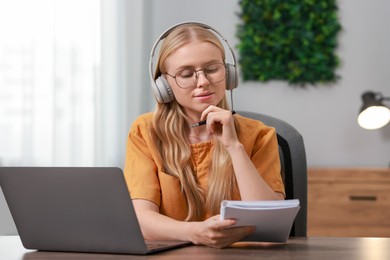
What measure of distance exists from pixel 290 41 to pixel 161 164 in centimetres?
221

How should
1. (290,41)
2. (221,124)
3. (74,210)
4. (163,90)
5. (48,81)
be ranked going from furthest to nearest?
1. (290,41)
2. (48,81)
3. (163,90)
4. (221,124)
5. (74,210)

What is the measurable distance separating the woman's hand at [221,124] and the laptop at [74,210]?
13.6 inches

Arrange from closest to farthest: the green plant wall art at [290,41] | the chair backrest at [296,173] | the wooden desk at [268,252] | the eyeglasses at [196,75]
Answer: the wooden desk at [268,252] → the eyeglasses at [196,75] → the chair backrest at [296,173] → the green plant wall art at [290,41]

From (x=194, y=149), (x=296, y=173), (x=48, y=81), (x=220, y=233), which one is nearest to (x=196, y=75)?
(x=194, y=149)

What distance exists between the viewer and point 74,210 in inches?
52.4

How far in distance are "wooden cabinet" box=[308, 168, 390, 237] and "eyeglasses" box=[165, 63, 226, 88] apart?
1.88m

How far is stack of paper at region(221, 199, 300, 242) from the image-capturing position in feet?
4.29

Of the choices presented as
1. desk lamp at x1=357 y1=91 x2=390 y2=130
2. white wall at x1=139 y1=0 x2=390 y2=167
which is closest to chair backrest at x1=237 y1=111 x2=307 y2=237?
desk lamp at x1=357 y1=91 x2=390 y2=130

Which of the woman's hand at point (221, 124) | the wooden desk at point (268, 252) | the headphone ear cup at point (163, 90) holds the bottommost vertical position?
the wooden desk at point (268, 252)

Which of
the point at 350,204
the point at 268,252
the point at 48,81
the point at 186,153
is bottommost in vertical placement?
the point at 350,204

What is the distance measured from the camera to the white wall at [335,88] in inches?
153

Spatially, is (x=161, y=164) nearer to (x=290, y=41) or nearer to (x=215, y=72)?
(x=215, y=72)

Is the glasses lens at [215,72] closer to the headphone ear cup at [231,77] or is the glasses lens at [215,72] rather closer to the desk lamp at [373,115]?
the headphone ear cup at [231,77]

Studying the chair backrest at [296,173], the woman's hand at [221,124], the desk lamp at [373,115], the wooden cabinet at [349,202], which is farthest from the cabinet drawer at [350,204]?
the woman's hand at [221,124]
